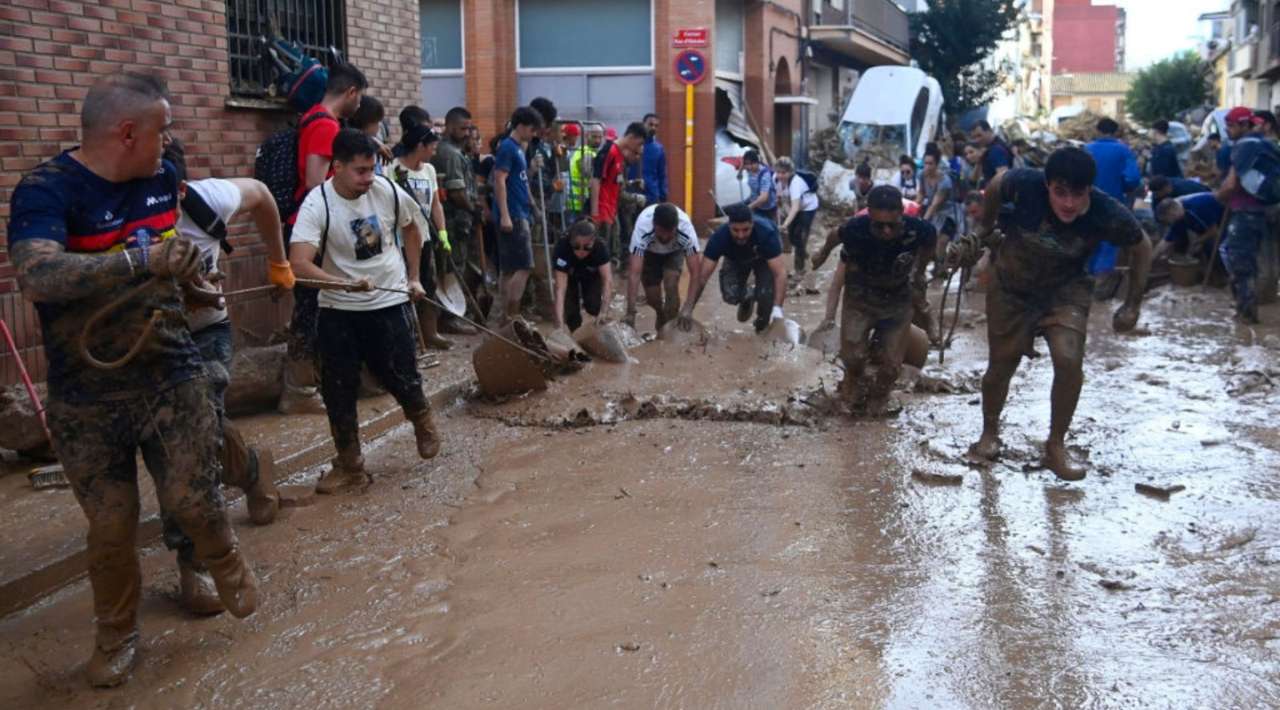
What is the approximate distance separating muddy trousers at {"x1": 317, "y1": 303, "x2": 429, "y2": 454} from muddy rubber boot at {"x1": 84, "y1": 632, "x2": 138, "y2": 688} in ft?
Result: 6.88

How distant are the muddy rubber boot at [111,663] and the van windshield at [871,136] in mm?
25328

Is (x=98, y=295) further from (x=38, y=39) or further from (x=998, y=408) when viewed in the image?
(x=998, y=408)

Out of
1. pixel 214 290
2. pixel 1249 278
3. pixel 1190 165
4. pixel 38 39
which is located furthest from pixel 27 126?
pixel 1190 165

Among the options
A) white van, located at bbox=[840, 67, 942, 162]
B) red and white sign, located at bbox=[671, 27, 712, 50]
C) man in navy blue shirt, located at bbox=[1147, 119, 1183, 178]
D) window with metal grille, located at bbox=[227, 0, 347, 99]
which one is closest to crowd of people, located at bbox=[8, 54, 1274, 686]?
window with metal grille, located at bbox=[227, 0, 347, 99]

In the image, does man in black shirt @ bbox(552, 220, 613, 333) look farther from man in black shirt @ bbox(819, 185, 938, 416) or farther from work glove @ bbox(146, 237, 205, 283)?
work glove @ bbox(146, 237, 205, 283)

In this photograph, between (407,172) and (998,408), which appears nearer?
(998,408)

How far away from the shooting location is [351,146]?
5.41 meters

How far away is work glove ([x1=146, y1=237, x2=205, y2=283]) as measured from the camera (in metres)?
3.48

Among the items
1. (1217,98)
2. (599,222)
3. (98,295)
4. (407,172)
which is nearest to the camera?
(98,295)

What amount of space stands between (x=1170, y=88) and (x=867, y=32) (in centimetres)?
2783

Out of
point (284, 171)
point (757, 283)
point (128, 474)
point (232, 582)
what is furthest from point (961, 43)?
point (128, 474)

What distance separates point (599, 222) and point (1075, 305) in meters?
6.41

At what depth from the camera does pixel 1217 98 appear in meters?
55.0

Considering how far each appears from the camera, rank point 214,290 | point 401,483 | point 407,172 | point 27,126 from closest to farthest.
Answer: point 214,290 < point 401,483 < point 27,126 < point 407,172
